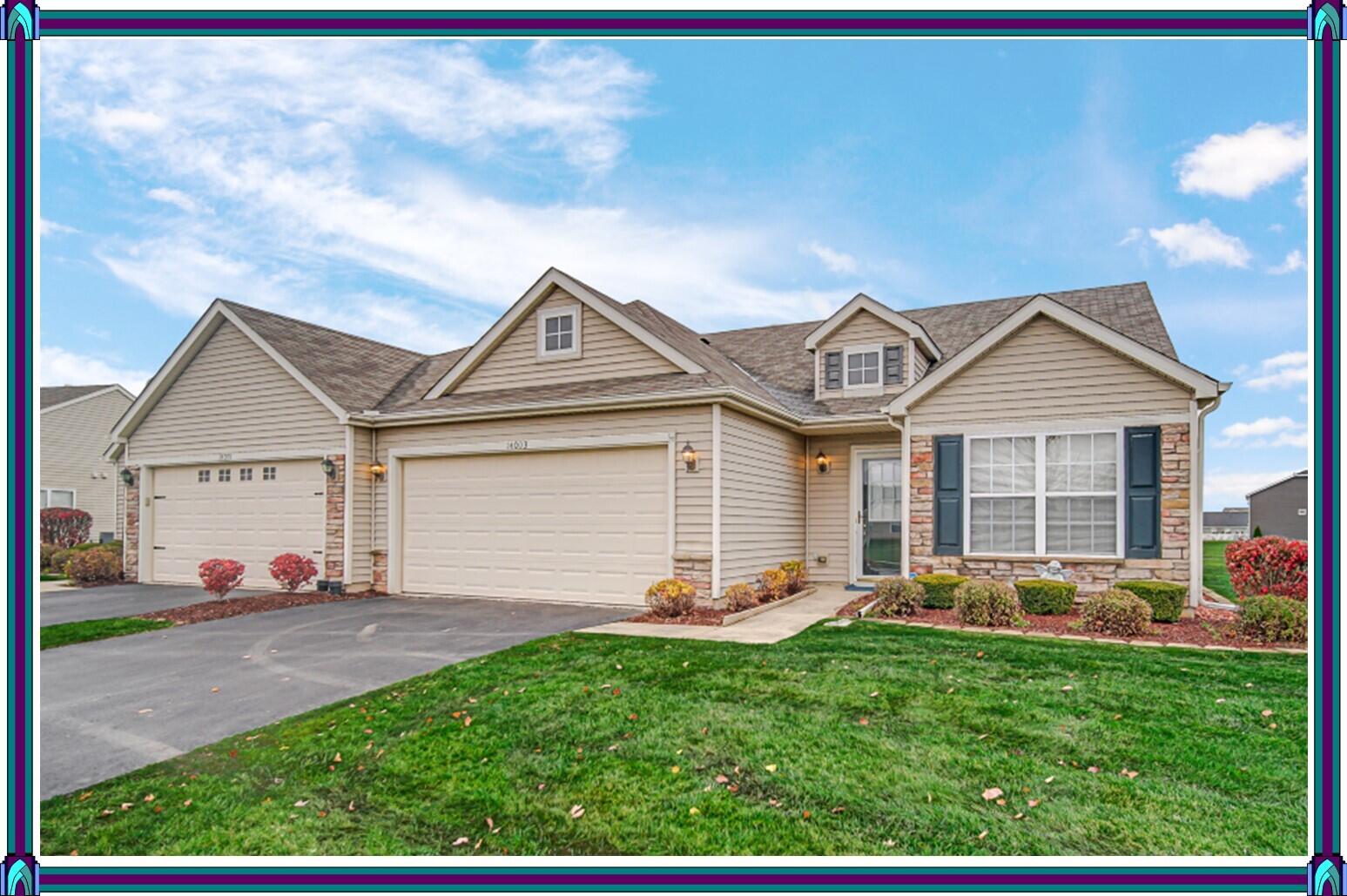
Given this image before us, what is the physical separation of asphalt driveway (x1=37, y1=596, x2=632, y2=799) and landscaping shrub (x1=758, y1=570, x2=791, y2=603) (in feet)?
7.07

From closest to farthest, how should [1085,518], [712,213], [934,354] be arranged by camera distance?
[712,213] < [1085,518] < [934,354]

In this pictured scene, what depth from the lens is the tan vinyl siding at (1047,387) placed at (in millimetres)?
9672

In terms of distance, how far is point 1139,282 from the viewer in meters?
13.7

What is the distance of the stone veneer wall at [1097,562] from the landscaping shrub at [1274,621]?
1729 millimetres

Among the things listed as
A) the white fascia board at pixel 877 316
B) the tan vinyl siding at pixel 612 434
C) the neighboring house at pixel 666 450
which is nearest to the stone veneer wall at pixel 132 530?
the neighboring house at pixel 666 450

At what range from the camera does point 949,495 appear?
10.6 m

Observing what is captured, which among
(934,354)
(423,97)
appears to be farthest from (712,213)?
(934,354)

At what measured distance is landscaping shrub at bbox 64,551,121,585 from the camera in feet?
49.7

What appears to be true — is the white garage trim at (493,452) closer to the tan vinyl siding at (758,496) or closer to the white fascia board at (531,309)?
the tan vinyl siding at (758,496)

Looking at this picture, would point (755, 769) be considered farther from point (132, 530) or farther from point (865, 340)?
point (132, 530)

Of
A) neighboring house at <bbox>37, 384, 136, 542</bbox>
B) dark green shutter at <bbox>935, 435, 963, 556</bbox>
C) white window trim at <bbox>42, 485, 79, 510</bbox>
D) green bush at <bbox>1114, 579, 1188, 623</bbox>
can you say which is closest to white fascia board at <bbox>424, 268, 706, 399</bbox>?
dark green shutter at <bbox>935, 435, 963, 556</bbox>
